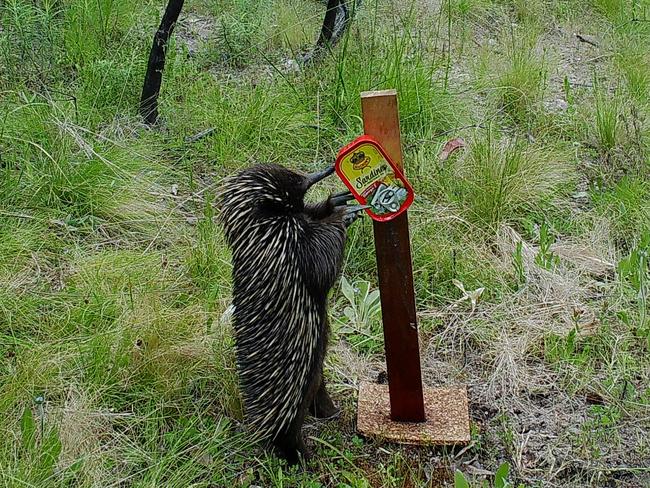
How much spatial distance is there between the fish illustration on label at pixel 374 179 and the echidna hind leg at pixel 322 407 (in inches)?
32.8

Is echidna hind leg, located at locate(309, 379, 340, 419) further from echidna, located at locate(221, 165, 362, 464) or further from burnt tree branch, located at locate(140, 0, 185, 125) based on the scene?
burnt tree branch, located at locate(140, 0, 185, 125)

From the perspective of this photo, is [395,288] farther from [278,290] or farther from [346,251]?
[346,251]

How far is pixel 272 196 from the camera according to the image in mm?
2658

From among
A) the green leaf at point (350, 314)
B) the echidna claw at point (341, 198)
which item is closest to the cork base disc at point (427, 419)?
the green leaf at point (350, 314)

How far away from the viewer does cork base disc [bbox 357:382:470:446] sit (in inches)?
114

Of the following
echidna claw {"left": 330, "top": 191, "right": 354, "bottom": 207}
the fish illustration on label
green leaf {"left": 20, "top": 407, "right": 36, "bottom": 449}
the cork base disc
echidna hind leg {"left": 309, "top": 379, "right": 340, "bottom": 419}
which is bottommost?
the cork base disc

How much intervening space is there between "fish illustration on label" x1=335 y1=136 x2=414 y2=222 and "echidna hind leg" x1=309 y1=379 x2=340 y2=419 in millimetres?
834

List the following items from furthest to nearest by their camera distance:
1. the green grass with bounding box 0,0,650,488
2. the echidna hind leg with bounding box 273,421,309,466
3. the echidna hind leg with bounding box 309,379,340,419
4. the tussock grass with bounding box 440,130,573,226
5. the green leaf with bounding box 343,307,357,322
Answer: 1. the tussock grass with bounding box 440,130,573,226
2. the green leaf with bounding box 343,307,357,322
3. the echidna hind leg with bounding box 309,379,340,419
4. the green grass with bounding box 0,0,650,488
5. the echidna hind leg with bounding box 273,421,309,466

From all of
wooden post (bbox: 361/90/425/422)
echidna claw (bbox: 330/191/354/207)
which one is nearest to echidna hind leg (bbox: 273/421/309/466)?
wooden post (bbox: 361/90/425/422)

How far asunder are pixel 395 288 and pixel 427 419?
592 millimetres

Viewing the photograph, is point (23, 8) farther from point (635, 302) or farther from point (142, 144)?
point (635, 302)

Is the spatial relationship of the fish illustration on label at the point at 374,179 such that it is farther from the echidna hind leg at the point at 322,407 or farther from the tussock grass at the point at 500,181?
the tussock grass at the point at 500,181

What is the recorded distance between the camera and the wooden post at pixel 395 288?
253cm

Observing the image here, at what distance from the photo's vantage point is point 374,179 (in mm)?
2537
